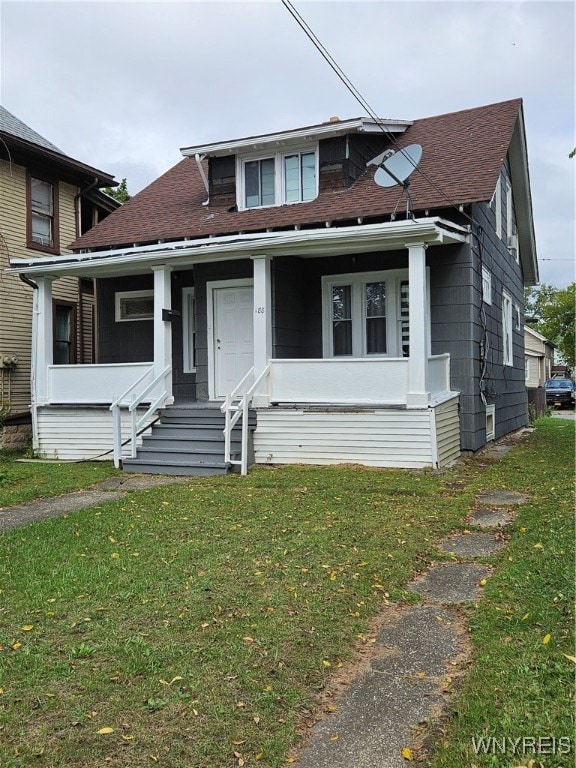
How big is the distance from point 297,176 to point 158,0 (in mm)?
6284

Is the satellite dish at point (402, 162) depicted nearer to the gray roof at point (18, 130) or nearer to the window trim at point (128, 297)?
the window trim at point (128, 297)

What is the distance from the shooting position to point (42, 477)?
9773 mm

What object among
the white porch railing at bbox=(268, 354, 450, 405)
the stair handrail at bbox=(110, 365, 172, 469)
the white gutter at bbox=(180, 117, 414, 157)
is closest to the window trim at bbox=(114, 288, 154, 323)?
the stair handrail at bbox=(110, 365, 172, 469)

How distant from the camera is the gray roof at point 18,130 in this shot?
14359 mm

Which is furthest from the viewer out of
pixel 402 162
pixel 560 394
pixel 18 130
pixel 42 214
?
pixel 560 394

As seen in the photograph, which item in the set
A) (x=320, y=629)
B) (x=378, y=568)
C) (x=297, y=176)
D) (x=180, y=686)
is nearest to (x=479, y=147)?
(x=297, y=176)

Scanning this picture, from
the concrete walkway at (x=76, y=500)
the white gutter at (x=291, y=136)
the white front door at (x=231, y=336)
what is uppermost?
the white gutter at (x=291, y=136)

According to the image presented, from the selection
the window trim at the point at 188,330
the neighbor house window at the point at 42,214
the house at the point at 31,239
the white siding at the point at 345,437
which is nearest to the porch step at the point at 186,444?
the white siding at the point at 345,437

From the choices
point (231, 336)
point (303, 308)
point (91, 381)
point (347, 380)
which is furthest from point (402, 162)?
point (91, 381)

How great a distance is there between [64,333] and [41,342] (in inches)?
154

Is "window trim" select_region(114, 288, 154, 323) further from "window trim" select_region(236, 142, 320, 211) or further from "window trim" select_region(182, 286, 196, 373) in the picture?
"window trim" select_region(236, 142, 320, 211)

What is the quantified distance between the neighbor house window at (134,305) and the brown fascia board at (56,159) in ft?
11.5

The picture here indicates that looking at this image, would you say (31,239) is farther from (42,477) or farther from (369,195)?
(369,195)

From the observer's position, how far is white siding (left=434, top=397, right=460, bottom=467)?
9.73 m
